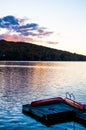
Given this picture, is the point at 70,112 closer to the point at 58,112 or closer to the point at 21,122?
the point at 58,112

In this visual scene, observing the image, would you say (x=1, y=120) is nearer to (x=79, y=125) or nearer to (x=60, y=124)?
(x=60, y=124)

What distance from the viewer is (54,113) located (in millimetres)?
30719

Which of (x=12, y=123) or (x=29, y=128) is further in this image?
(x=12, y=123)

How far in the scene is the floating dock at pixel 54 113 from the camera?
30391mm

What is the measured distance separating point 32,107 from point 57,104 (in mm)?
3757

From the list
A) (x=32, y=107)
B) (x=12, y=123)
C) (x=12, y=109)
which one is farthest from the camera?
(x=12, y=109)

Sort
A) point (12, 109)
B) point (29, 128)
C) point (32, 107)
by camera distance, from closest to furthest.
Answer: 1. point (29, 128)
2. point (32, 107)
3. point (12, 109)

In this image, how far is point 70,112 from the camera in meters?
32.1

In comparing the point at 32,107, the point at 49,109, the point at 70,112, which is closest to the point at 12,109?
the point at 32,107

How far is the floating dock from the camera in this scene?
3039 centimetres

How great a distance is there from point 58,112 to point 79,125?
9.74 ft

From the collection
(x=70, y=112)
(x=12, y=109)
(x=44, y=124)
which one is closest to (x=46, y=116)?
(x=44, y=124)

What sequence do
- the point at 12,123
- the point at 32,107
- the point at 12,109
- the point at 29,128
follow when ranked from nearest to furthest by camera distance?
the point at 29,128 → the point at 12,123 → the point at 32,107 → the point at 12,109

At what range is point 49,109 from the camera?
32.8 metres
